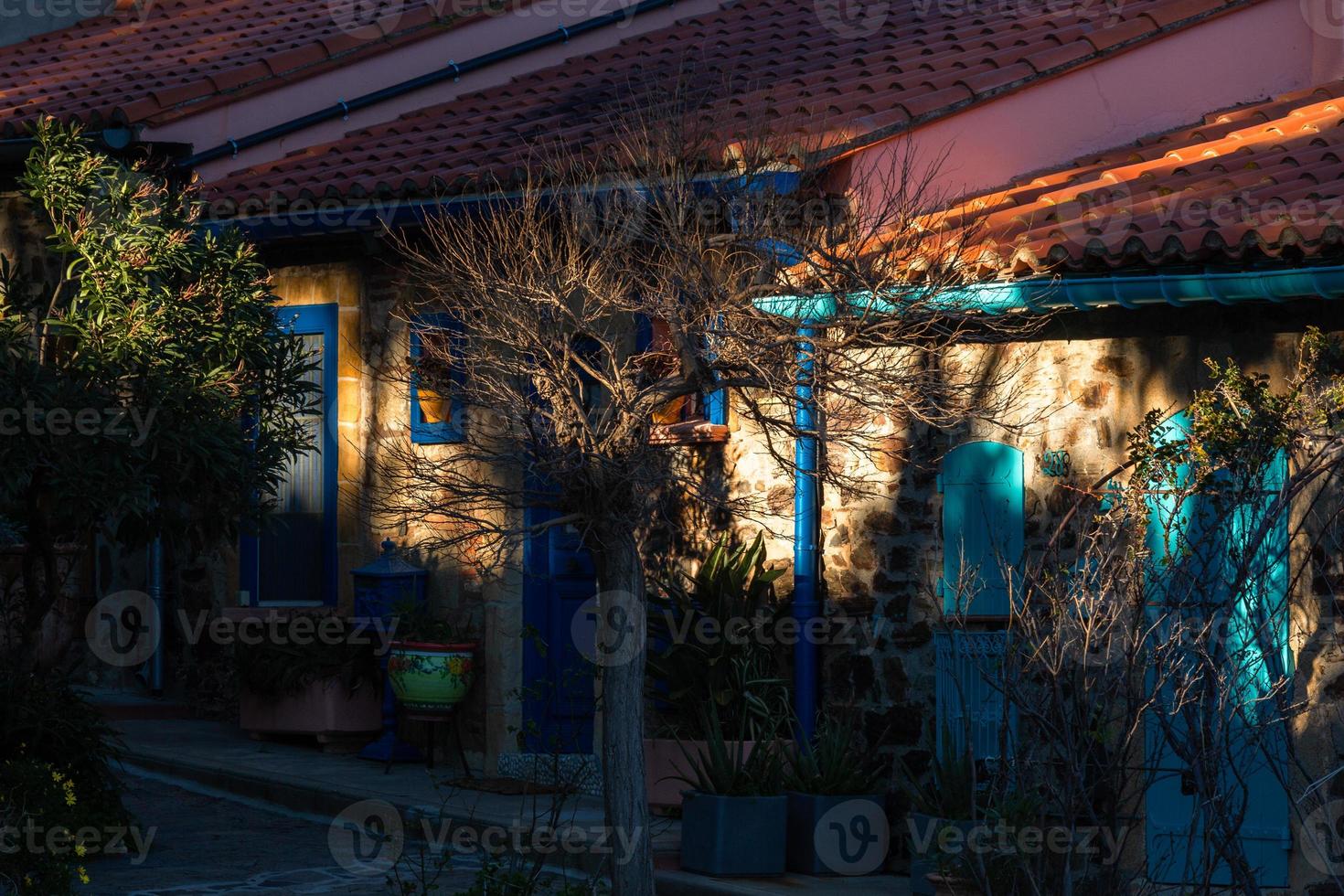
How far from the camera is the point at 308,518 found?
12180 millimetres

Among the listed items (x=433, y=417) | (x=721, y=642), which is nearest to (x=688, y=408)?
(x=721, y=642)

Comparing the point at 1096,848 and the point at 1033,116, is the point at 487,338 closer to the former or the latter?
the point at 1096,848

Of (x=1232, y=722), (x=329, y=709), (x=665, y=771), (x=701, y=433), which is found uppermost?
(x=701, y=433)

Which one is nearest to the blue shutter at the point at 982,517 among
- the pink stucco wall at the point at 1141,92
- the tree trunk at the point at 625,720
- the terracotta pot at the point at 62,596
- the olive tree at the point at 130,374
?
the pink stucco wall at the point at 1141,92

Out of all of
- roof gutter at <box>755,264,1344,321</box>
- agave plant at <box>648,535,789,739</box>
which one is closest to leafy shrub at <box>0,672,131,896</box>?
agave plant at <box>648,535,789,739</box>

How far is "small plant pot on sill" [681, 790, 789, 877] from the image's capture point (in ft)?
26.9

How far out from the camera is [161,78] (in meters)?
13.2

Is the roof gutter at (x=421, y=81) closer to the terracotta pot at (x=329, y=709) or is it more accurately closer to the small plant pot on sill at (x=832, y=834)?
the terracotta pot at (x=329, y=709)

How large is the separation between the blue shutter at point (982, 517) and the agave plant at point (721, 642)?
1.11 metres

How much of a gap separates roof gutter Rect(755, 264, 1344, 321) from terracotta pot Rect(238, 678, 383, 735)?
5286mm

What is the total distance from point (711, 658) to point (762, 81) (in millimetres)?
3948

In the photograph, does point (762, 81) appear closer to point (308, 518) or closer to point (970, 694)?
point (308, 518)

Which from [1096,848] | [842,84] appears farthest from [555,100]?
[1096,848]

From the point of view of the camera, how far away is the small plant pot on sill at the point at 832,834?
329 inches
